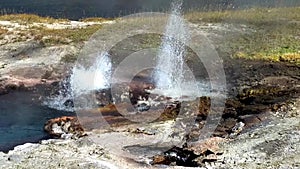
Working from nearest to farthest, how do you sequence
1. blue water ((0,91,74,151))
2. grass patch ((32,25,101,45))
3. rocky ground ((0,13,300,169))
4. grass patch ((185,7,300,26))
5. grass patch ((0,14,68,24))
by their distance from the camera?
rocky ground ((0,13,300,169)) → blue water ((0,91,74,151)) → grass patch ((32,25,101,45)) → grass patch ((185,7,300,26)) → grass patch ((0,14,68,24))

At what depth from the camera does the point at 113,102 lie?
24.6 meters

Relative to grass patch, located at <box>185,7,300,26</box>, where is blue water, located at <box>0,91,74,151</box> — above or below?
below

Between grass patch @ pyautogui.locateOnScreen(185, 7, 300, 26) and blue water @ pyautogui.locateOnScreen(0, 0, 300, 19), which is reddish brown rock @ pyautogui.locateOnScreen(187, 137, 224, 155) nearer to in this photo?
grass patch @ pyautogui.locateOnScreen(185, 7, 300, 26)

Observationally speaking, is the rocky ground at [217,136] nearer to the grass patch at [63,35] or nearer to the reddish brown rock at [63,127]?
the reddish brown rock at [63,127]

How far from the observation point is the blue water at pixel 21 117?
68.0 feet

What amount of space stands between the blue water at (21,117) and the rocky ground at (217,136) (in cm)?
96

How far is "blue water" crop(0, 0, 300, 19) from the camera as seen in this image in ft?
A: 148

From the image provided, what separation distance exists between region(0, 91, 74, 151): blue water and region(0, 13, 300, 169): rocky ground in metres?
0.96

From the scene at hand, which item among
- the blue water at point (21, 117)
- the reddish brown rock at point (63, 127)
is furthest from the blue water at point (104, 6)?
the reddish brown rock at point (63, 127)

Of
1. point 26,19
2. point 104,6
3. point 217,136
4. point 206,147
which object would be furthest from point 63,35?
point 206,147

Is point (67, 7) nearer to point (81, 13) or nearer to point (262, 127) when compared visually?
point (81, 13)

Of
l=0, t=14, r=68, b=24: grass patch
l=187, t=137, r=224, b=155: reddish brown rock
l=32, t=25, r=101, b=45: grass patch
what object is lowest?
l=187, t=137, r=224, b=155: reddish brown rock

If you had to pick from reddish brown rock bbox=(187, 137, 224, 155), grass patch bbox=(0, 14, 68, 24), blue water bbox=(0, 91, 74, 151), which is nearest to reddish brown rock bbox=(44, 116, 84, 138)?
blue water bbox=(0, 91, 74, 151)

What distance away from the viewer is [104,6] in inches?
1946
